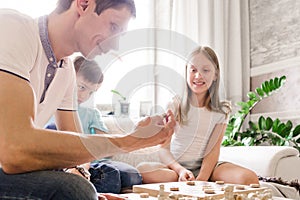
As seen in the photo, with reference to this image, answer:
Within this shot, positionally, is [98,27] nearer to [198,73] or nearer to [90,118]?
[198,73]

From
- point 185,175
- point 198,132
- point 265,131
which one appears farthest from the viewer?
point 265,131

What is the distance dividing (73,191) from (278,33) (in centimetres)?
259

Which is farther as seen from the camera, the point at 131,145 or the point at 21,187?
the point at 131,145

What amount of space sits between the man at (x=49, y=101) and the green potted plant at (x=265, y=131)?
1753 millimetres

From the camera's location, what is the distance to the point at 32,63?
86cm

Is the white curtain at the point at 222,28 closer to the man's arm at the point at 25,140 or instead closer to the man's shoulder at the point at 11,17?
the man's shoulder at the point at 11,17

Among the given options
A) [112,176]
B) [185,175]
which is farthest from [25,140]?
[185,175]

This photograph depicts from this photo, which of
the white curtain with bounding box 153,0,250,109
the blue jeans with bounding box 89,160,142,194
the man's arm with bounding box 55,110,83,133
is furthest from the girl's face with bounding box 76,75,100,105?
the white curtain with bounding box 153,0,250,109

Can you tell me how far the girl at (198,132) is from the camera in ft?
3.19

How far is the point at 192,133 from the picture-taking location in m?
1.06

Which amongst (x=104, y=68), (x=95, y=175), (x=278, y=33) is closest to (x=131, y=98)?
(x=104, y=68)

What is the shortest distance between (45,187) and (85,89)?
313 millimetres

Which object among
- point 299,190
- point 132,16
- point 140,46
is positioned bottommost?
point 299,190

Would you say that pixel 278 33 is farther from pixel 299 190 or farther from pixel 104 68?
pixel 104 68
